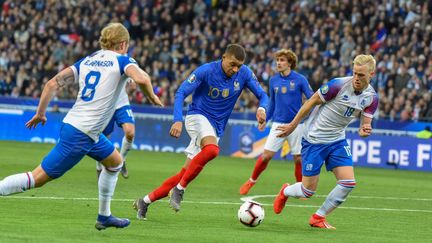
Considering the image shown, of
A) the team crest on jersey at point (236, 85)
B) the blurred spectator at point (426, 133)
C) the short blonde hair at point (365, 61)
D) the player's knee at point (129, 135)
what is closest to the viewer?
the short blonde hair at point (365, 61)

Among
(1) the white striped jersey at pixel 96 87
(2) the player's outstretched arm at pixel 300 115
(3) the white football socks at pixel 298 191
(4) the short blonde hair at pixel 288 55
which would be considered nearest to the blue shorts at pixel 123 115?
(4) the short blonde hair at pixel 288 55

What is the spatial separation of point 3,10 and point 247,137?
51.7 ft

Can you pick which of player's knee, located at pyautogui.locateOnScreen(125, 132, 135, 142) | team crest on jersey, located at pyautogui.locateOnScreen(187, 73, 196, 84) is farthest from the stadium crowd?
team crest on jersey, located at pyautogui.locateOnScreen(187, 73, 196, 84)

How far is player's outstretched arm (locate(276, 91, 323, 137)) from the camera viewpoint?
12.4 m

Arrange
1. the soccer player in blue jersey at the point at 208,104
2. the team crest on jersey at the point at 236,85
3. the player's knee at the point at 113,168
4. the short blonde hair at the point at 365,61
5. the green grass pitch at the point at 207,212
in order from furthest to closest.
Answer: the team crest on jersey at the point at 236,85, the soccer player in blue jersey at the point at 208,104, the short blonde hair at the point at 365,61, the green grass pitch at the point at 207,212, the player's knee at the point at 113,168

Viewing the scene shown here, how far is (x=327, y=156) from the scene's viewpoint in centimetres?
1301

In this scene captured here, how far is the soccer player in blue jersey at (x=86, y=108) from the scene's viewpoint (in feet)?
34.5

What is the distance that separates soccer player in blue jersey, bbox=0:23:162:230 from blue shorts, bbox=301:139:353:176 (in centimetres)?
315

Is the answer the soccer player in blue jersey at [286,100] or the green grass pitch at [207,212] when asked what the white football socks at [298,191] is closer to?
the green grass pitch at [207,212]

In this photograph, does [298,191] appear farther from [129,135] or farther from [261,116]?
[129,135]

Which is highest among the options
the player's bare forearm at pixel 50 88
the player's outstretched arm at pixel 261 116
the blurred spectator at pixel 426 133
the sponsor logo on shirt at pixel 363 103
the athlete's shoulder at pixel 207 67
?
the player's bare forearm at pixel 50 88

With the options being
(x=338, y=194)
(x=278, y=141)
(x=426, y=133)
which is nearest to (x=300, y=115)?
(x=338, y=194)

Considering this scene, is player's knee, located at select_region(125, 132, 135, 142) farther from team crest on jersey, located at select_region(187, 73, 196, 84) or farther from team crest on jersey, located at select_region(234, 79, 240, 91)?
team crest on jersey, located at select_region(187, 73, 196, 84)

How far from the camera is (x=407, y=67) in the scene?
3066cm
